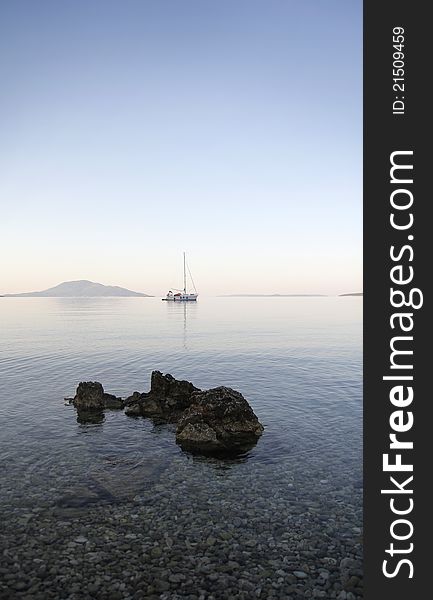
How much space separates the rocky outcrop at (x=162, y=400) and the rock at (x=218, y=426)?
11.9 feet

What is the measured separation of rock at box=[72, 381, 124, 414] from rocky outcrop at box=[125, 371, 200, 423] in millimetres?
1092

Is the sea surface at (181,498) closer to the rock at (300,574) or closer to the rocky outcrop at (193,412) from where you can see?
the rock at (300,574)

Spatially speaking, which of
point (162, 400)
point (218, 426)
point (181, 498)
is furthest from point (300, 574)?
point (162, 400)

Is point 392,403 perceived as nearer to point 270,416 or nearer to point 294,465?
point 294,465

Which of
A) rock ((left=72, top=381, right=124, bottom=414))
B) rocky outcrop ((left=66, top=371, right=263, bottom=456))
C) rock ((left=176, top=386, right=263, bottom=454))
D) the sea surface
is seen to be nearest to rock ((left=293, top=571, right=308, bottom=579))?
the sea surface

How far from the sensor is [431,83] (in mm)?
8180

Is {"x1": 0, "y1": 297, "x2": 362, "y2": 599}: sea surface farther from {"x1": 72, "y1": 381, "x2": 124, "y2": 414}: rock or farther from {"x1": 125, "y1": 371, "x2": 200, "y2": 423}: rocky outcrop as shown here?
{"x1": 125, "y1": 371, "x2": 200, "y2": 423}: rocky outcrop

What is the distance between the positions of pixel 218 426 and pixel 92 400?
10.1 m

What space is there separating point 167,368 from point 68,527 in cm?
3082

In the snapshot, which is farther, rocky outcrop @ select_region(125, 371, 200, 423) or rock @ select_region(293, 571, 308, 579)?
rocky outcrop @ select_region(125, 371, 200, 423)

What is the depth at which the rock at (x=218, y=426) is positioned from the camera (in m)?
20.6

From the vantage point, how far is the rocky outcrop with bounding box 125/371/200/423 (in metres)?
26.7

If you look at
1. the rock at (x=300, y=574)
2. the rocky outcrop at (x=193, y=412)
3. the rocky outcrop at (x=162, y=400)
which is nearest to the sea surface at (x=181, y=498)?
the rock at (x=300, y=574)

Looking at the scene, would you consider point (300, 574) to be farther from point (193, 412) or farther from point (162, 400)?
point (162, 400)
